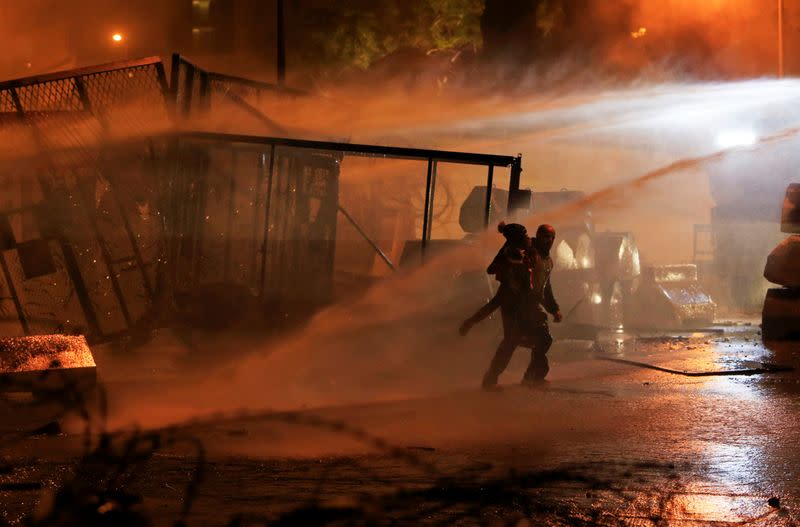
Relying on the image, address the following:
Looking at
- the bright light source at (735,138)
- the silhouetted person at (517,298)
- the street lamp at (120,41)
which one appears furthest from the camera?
the street lamp at (120,41)

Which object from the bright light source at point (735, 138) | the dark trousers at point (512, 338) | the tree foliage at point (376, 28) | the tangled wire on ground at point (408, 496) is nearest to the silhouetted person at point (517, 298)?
the dark trousers at point (512, 338)

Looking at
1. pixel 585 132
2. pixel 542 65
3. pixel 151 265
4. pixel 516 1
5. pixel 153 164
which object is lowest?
pixel 151 265

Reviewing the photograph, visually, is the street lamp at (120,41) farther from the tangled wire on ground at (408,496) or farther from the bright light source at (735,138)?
the tangled wire on ground at (408,496)

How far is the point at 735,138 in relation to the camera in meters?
26.0

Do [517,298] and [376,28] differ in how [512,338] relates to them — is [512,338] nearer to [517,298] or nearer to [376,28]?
[517,298]

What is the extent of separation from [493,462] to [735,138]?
22.4 metres

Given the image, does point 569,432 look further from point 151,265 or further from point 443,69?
point 443,69

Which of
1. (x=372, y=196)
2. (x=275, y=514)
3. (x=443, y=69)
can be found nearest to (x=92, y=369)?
(x=275, y=514)

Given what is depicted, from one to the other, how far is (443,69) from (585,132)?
4.35 metres

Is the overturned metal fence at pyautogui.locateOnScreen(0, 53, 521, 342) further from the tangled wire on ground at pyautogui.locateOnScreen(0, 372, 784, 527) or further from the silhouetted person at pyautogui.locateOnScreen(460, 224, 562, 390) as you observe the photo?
the tangled wire on ground at pyautogui.locateOnScreen(0, 372, 784, 527)

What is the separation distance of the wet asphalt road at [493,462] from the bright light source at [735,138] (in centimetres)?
1763

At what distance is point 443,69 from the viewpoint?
25562 mm

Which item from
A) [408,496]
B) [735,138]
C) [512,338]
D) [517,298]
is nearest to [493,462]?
[408,496]

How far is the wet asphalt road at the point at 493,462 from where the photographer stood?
467 cm
